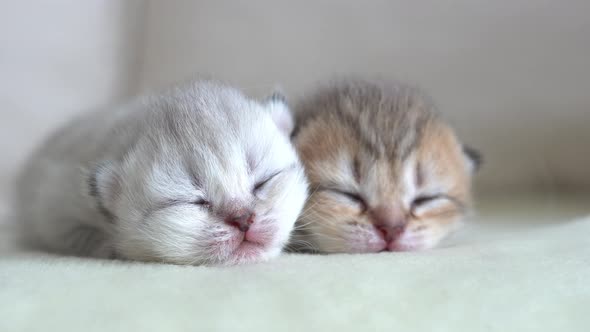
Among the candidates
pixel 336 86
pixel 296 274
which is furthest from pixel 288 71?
pixel 296 274

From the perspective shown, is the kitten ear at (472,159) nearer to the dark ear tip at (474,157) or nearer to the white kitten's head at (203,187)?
the dark ear tip at (474,157)

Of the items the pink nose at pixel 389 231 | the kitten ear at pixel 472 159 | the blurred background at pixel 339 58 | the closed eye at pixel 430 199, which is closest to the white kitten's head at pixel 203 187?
the pink nose at pixel 389 231

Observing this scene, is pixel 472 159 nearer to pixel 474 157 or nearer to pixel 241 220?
pixel 474 157

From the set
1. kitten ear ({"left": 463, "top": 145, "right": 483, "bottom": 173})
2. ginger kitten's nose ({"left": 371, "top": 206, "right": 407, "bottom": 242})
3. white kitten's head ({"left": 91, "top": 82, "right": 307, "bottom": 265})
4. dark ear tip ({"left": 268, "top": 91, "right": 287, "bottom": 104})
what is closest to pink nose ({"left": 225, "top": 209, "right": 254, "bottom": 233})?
white kitten's head ({"left": 91, "top": 82, "right": 307, "bottom": 265})

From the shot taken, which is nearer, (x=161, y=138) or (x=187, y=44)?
(x=161, y=138)

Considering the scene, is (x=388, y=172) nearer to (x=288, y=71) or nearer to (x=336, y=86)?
(x=336, y=86)
